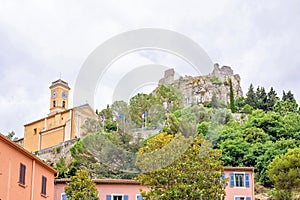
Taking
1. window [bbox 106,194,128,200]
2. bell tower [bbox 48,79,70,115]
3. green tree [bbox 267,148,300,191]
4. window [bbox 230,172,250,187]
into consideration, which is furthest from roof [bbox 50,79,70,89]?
green tree [bbox 267,148,300,191]

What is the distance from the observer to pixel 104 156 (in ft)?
120

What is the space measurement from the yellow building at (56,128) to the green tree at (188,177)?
31.9 m

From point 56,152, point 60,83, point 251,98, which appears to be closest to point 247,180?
point 56,152

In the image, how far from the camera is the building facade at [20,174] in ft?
61.5

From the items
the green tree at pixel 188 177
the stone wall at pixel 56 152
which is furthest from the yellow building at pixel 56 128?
the green tree at pixel 188 177

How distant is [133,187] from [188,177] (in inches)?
339

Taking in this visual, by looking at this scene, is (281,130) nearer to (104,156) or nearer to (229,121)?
(229,121)

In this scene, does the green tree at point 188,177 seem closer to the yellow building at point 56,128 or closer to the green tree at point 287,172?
the green tree at point 287,172

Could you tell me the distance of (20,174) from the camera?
2031 cm

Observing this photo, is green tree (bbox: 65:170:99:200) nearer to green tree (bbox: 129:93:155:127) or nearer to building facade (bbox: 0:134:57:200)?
building facade (bbox: 0:134:57:200)

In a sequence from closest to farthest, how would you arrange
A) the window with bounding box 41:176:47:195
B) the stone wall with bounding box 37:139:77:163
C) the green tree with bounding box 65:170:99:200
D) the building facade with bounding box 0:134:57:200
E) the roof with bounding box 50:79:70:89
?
the building facade with bounding box 0:134:57:200, the window with bounding box 41:176:47:195, the green tree with bounding box 65:170:99:200, the stone wall with bounding box 37:139:77:163, the roof with bounding box 50:79:70:89

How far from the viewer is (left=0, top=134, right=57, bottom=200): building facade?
18.8 metres

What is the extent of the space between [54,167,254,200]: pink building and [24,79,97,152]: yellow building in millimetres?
23976

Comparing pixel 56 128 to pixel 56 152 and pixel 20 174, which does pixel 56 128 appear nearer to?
pixel 56 152
